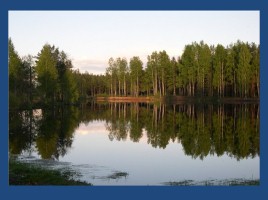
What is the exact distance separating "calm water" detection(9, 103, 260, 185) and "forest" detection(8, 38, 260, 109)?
17.2 metres

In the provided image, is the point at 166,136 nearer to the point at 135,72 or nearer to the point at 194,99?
the point at 194,99

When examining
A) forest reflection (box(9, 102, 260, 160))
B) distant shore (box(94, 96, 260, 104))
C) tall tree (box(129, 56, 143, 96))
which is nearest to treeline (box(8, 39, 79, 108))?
forest reflection (box(9, 102, 260, 160))

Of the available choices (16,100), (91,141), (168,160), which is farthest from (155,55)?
(168,160)

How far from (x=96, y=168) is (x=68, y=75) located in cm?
5021

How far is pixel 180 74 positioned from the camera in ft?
283

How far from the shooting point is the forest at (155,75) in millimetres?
58156

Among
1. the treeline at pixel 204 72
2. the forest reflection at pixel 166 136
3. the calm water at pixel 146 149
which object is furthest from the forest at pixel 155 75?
the calm water at pixel 146 149

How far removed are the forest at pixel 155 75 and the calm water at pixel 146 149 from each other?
17.2 m

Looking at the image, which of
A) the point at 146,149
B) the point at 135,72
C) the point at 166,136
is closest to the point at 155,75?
the point at 135,72

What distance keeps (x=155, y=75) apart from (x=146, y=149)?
70.5m

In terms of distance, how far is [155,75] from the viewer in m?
93.6

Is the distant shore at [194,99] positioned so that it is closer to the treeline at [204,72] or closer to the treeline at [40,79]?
the treeline at [204,72]

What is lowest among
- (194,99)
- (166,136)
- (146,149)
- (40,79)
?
(146,149)

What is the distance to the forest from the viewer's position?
191 feet
